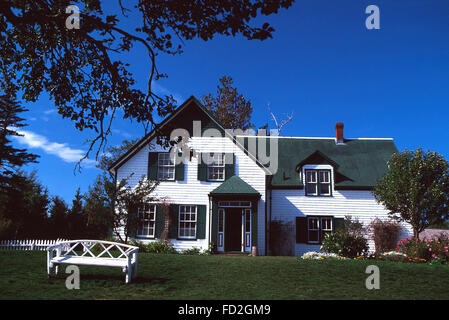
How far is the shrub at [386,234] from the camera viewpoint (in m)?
21.5

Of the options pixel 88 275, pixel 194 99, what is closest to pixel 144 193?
pixel 194 99

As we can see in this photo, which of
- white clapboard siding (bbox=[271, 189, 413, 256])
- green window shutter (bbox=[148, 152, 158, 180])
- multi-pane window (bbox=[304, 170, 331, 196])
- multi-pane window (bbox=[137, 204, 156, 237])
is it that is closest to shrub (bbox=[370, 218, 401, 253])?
white clapboard siding (bbox=[271, 189, 413, 256])

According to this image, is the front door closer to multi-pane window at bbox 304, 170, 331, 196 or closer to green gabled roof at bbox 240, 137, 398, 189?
green gabled roof at bbox 240, 137, 398, 189

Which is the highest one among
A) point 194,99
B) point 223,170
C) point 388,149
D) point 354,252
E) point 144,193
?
point 194,99

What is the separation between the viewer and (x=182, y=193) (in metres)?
20.8

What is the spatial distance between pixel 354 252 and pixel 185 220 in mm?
9592

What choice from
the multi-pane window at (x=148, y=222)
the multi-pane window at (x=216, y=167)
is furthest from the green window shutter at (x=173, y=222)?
the multi-pane window at (x=216, y=167)

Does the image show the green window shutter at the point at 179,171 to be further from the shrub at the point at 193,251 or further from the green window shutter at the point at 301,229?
the green window shutter at the point at 301,229

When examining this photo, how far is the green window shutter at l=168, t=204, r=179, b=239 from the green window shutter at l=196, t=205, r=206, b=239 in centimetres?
128

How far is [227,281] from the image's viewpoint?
9641 mm

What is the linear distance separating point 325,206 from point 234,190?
7.11 meters

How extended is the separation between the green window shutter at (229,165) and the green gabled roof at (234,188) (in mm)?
344
